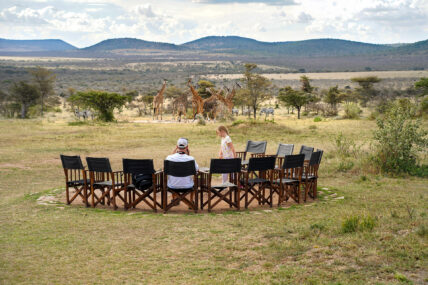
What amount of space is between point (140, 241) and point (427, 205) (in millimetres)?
4912

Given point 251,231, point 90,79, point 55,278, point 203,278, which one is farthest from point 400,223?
point 90,79

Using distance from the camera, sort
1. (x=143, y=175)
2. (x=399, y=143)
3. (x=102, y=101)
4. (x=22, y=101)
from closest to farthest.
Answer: (x=143, y=175), (x=399, y=143), (x=102, y=101), (x=22, y=101)

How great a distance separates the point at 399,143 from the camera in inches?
451

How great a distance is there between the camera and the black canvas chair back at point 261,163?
26.5 ft

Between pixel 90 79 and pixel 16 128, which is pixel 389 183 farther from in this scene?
pixel 90 79

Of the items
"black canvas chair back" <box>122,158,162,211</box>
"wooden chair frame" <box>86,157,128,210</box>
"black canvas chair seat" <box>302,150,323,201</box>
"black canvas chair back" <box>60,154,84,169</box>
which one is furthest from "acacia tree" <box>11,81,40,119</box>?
"black canvas chair seat" <box>302,150,323,201</box>

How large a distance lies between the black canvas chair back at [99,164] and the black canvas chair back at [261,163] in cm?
244

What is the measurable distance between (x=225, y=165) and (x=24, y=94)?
34.5 m

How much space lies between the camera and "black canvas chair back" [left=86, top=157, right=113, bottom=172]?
8102 millimetres

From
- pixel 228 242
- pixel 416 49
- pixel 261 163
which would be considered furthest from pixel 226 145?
pixel 416 49

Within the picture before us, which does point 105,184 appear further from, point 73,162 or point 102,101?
point 102,101

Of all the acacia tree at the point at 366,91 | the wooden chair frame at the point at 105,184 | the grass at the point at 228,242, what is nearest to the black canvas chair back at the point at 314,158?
the grass at the point at 228,242

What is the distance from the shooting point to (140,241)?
20.2 ft

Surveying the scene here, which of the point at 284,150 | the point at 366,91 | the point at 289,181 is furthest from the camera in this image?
the point at 366,91
